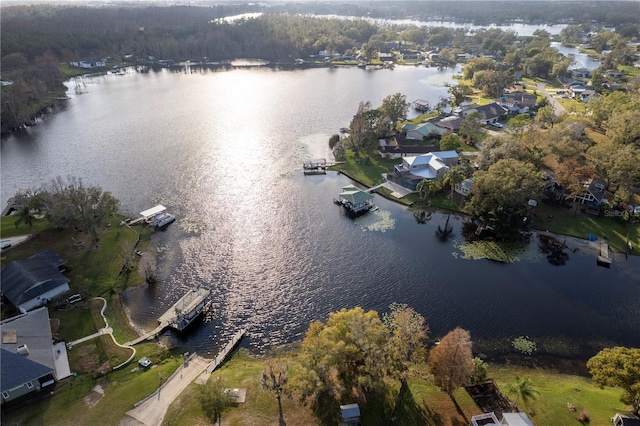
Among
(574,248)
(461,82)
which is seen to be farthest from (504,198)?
(461,82)

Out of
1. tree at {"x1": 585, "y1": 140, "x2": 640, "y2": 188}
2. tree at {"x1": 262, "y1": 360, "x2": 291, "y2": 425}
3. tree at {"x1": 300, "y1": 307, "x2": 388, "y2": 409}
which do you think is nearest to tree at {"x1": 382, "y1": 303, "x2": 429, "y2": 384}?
tree at {"x1": 300, "y1": 307, "x2": 388, "y2": 409}

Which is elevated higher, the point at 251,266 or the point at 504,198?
the point at 504,198

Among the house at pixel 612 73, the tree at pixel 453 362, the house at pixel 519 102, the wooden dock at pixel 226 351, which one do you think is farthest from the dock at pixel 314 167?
the house at pixel 612 73

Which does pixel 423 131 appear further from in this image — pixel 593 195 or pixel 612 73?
pixel 612 73

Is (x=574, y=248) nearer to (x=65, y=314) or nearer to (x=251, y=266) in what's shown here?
(x=251, y=266)

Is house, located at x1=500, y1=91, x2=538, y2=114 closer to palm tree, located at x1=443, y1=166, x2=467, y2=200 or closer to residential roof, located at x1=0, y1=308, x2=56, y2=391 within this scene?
palm tree, located at x1=443, y1=166, x2=467, y2=200

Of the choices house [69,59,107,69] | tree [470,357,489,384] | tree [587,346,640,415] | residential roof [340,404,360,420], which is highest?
house [69,59,107,69]
